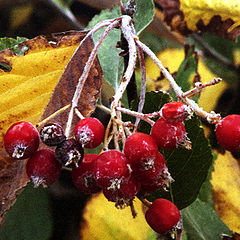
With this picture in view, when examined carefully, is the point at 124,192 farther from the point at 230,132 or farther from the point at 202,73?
the point at 202,73

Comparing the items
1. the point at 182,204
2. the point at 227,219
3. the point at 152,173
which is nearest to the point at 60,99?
the point at 152,173

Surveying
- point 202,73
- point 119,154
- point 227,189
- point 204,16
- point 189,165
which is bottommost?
Answer: point 227,189

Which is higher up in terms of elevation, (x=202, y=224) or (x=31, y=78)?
(x=31, y=78)

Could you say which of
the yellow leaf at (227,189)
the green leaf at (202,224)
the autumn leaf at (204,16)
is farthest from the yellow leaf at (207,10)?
the green leaf at (202,224)

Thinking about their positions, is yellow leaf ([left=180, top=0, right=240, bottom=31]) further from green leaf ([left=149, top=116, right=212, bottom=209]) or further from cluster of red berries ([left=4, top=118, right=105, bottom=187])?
cluster of red berries ([left=4, top=118, right=105, bottom=187])

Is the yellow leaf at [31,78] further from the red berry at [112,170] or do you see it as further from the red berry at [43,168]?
the red berry at [112,170]

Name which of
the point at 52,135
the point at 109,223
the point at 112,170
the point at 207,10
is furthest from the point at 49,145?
the point at 207,10
